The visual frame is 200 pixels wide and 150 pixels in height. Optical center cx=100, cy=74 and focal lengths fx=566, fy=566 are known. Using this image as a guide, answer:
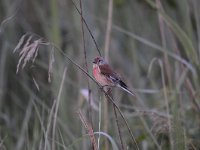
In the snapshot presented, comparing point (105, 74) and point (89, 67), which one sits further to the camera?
point (89, 67)

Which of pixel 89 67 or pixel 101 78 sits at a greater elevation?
pixel 89 67

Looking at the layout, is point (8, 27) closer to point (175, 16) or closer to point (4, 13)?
point (4, 13)

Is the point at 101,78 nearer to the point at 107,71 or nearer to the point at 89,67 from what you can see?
the point at 107,71

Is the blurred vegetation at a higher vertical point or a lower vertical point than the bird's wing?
higher

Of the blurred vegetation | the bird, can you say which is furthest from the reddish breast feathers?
the blurred vegetation

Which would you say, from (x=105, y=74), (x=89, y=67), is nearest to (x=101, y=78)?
(x=105, y=74)

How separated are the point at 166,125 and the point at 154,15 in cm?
232

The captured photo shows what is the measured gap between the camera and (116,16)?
492cm

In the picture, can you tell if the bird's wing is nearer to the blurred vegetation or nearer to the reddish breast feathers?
the reddish breast feathers

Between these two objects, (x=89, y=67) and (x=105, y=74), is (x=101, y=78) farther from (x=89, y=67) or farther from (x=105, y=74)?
(x=89, y=67)

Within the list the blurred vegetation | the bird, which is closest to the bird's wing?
the bird

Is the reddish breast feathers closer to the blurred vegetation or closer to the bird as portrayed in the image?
the bird

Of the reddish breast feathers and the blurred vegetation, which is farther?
the blurred vegetation

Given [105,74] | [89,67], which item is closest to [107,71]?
[105,74]
